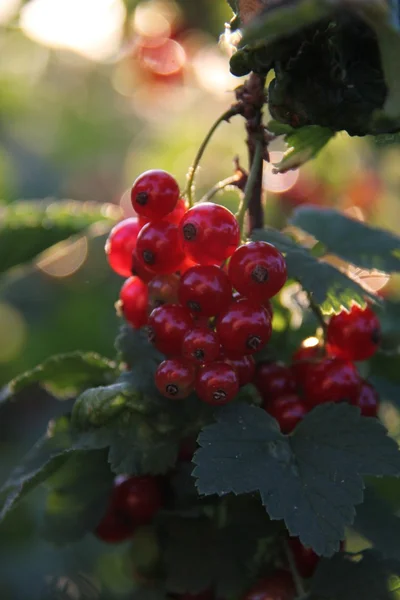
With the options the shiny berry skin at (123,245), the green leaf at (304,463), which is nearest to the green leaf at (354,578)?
the green leaf at (304,463)

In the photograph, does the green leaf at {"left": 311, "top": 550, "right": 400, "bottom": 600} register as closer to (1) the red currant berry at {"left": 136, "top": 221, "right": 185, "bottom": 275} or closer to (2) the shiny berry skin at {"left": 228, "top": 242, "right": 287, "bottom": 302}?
(2) the shiny berry skin at {"left": 228, "top": 242, "right": 287, "bottom": 302}

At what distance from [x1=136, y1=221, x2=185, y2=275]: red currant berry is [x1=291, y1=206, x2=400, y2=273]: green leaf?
41cm

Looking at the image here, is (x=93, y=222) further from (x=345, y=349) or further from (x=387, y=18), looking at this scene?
(x=387, y=18)

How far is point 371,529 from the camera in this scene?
4.68 ft

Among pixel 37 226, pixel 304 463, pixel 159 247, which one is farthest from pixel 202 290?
pixel 37 226

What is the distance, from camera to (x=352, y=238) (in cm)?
166

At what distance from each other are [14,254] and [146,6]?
4.86 feet

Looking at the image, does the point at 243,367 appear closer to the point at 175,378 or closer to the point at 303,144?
the point at 175,378

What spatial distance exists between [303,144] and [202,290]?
34 centimetres

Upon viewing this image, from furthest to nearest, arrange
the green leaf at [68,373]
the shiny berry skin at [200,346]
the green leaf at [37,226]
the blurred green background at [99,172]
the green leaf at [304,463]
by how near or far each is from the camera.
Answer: the blurred green background at [99,172], the green leaf at [37,226], the green leaf at [68,373], the shiny berry skin at [200,346], the green leaf at [304,463]

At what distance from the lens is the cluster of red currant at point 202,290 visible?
1271 millimetres

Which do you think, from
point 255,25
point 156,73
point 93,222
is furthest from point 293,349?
point 156,73

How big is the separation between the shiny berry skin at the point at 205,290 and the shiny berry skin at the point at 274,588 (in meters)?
0.49

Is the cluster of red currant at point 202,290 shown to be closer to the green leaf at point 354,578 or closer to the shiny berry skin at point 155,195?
the shiny berry skin at point 155,195
